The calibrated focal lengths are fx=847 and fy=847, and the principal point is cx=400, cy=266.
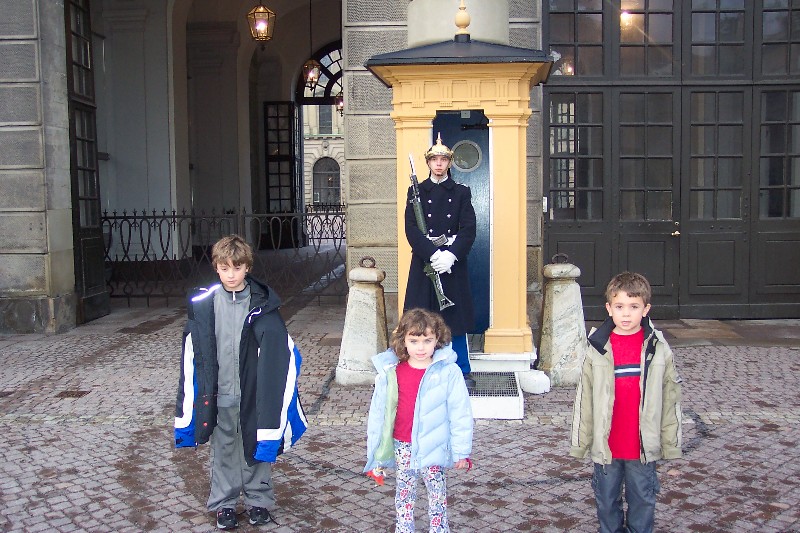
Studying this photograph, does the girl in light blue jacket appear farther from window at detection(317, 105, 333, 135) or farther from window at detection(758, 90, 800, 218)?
window at detection(317, 105, 333, 135)

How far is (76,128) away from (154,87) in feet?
20.7

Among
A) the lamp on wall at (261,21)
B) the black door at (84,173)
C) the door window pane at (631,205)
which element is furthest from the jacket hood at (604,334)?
the lamp on wall at (261,21)

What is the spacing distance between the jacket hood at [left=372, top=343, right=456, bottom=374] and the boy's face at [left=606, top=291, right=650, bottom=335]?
0.71 meters

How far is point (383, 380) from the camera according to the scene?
363 centimetres

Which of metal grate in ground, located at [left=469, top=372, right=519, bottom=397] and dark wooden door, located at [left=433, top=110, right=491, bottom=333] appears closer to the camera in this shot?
metal grate in ground, located at [left=469, top=372, right=519, bottom=397]

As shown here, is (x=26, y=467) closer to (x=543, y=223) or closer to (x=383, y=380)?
(x=383, y=380)

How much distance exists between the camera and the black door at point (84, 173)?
34.3 ft

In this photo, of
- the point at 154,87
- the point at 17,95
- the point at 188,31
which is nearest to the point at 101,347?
the point at 17,95

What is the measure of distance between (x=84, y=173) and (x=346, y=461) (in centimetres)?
721

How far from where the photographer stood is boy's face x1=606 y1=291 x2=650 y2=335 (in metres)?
3.53

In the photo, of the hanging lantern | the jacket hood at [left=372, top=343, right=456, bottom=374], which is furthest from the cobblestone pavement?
the hanging lantern

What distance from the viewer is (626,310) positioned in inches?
139

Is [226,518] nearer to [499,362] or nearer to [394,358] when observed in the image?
[394,358]

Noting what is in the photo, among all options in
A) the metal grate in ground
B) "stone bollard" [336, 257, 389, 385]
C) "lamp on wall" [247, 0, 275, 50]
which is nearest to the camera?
the metal grate in ground
